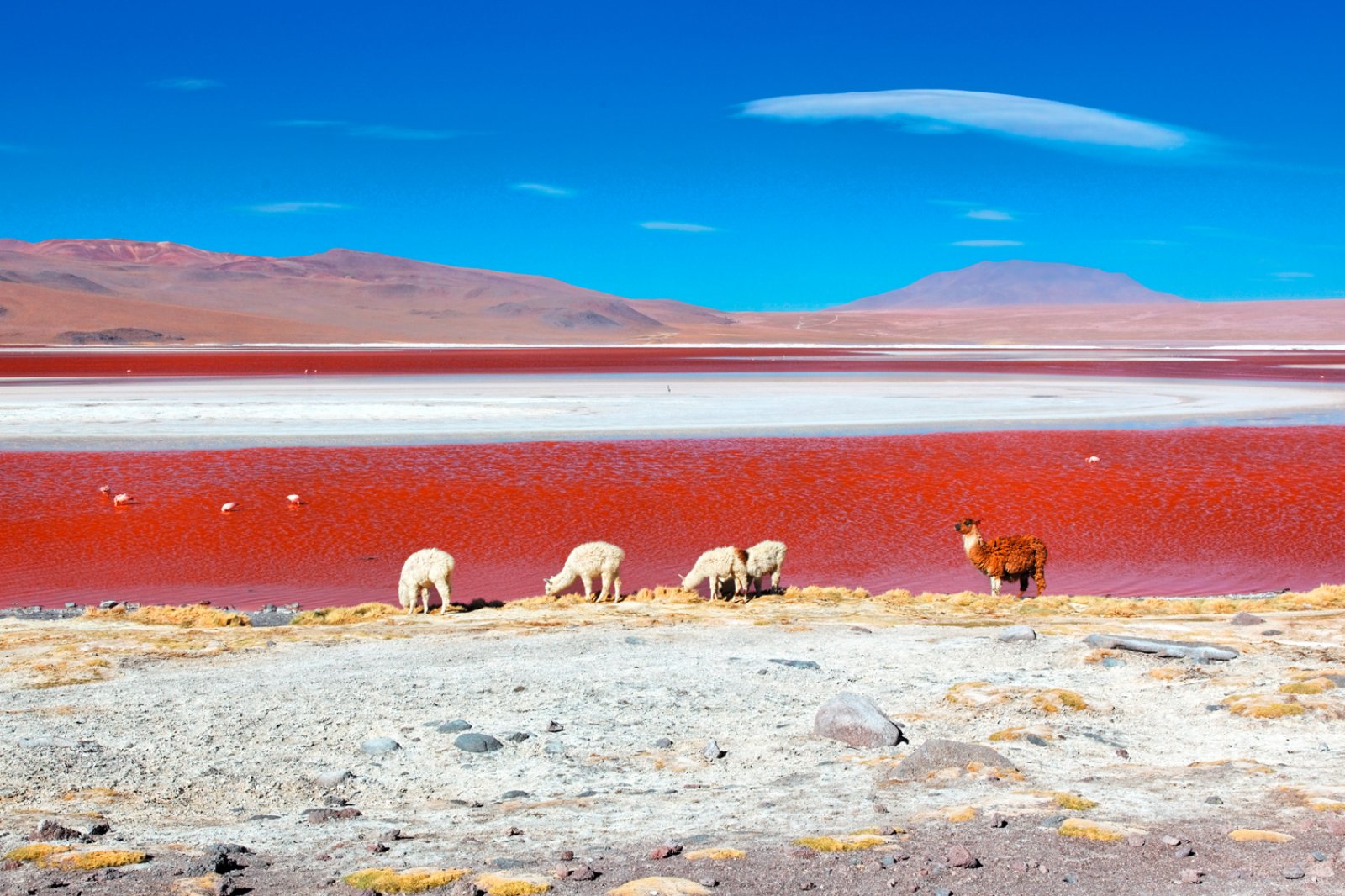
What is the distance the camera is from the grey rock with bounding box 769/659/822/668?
7723 millimetres

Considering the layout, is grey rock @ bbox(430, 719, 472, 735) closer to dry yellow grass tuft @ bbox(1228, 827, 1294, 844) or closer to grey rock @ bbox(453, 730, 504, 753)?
grey rock @ bbox(453, 730, 504, 753)

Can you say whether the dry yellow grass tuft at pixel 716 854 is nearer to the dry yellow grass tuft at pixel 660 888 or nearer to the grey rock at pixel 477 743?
the dry yellow grass tuft at pixel 660 888

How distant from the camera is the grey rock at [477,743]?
20.3ft

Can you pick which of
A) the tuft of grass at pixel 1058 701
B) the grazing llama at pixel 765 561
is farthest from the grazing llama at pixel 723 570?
the tuft of grass at pixel 1058 701

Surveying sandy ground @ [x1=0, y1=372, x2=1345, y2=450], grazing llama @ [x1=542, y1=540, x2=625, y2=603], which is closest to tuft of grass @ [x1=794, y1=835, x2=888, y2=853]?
grazing llama @ [x1=542, y1=540, x2=625, y2=603]

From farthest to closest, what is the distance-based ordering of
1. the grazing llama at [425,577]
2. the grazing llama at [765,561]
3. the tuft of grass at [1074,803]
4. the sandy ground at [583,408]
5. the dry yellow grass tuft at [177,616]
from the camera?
the sandy ground at [583,408], the grazing llama at [765,561], the grazing llama at [425,577], the dry yellow grass tuft at [177,616], the tuft of grass at [1074,803]

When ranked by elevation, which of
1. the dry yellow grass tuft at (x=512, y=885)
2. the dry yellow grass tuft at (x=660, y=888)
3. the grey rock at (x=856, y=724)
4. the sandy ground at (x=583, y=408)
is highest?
the sandy ground at (x=583, y=408)

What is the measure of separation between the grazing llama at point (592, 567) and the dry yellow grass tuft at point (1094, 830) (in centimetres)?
632

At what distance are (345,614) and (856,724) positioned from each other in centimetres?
518

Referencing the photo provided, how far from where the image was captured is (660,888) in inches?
170

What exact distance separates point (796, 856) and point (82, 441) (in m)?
21.3

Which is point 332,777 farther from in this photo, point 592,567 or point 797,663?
point 592,567

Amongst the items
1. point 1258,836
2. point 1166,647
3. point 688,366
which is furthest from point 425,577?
point 688,366

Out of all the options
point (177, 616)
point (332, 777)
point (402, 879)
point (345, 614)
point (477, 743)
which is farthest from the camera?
point (345, 614)
